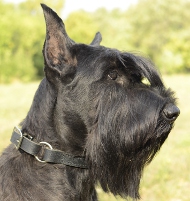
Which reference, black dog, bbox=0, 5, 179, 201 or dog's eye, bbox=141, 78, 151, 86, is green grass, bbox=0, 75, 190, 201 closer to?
dog's eye, bbox=141, 78, 151, 86

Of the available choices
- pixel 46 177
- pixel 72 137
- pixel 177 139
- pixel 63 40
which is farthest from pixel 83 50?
pixel 177 139

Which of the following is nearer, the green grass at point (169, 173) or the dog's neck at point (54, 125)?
the dog's neck at point (54, 125)

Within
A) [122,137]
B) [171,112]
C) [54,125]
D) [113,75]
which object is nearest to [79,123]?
[54,125]

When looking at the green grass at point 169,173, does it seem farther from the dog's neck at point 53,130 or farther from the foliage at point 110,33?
the foliage at point 110,33

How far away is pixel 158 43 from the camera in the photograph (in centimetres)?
4234

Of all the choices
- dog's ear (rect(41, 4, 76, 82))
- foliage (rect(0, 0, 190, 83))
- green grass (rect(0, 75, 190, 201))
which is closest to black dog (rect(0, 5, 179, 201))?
dog's ear (rect(41, 4, 76, 82))

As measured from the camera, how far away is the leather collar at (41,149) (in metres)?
2.58

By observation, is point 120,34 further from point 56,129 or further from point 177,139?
point 56,129

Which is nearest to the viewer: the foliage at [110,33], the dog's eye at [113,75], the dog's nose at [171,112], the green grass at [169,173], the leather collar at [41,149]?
the dog's nose at [171,112]

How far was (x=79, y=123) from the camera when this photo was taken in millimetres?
2707

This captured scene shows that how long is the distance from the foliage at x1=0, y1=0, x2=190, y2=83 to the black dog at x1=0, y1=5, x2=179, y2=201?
25944 mm

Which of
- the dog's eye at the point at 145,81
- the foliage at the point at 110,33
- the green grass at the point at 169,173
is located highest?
the foliage at the point at 110,33

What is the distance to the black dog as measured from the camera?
102 inches

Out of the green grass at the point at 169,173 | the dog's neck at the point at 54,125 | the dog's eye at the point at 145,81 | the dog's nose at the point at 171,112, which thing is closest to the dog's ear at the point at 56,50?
the dog's neck at the point at 54,125
